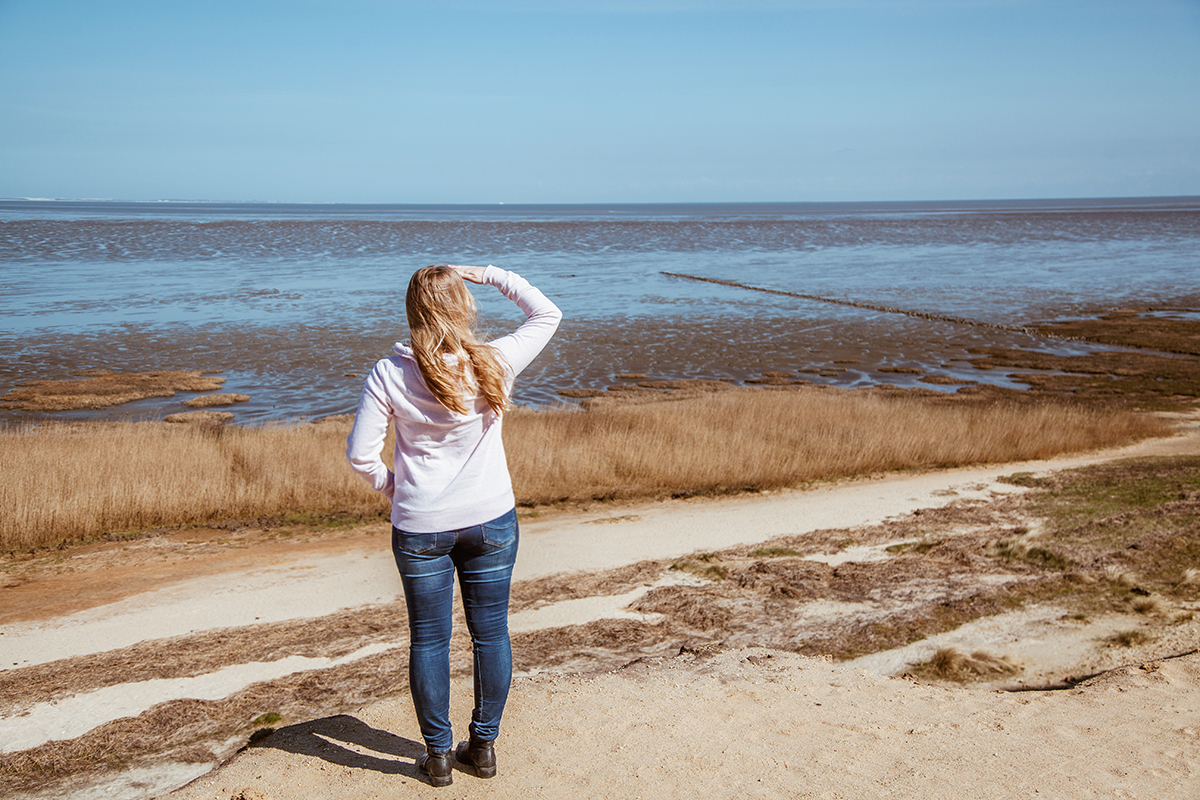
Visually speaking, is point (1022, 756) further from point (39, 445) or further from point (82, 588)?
point (39, 445)

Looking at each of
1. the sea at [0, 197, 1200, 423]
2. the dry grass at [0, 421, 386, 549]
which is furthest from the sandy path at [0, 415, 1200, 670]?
the sea at [0, 197, 1200, 423]

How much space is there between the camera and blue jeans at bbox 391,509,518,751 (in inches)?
146

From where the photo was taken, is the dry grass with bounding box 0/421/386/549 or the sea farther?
the sea

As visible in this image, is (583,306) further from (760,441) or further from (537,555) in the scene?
(537,555)

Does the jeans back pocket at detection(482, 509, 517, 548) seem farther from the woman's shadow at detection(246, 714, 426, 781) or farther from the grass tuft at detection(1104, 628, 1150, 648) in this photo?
the grass tuft at detection(1104, 628, 1150, 648)

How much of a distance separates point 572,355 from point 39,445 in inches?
635

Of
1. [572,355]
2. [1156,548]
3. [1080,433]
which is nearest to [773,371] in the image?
[572,355]

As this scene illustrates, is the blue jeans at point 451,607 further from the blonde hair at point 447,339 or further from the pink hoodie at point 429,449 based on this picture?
the blonde hair at point 447,339

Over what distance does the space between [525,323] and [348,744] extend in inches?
104

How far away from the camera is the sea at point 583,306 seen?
24.2 metres

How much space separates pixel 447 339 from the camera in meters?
3.56

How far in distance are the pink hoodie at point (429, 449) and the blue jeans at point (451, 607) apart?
0.08 meters

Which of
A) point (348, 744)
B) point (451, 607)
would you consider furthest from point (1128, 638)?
point (348, 744)

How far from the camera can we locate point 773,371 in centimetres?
2488
